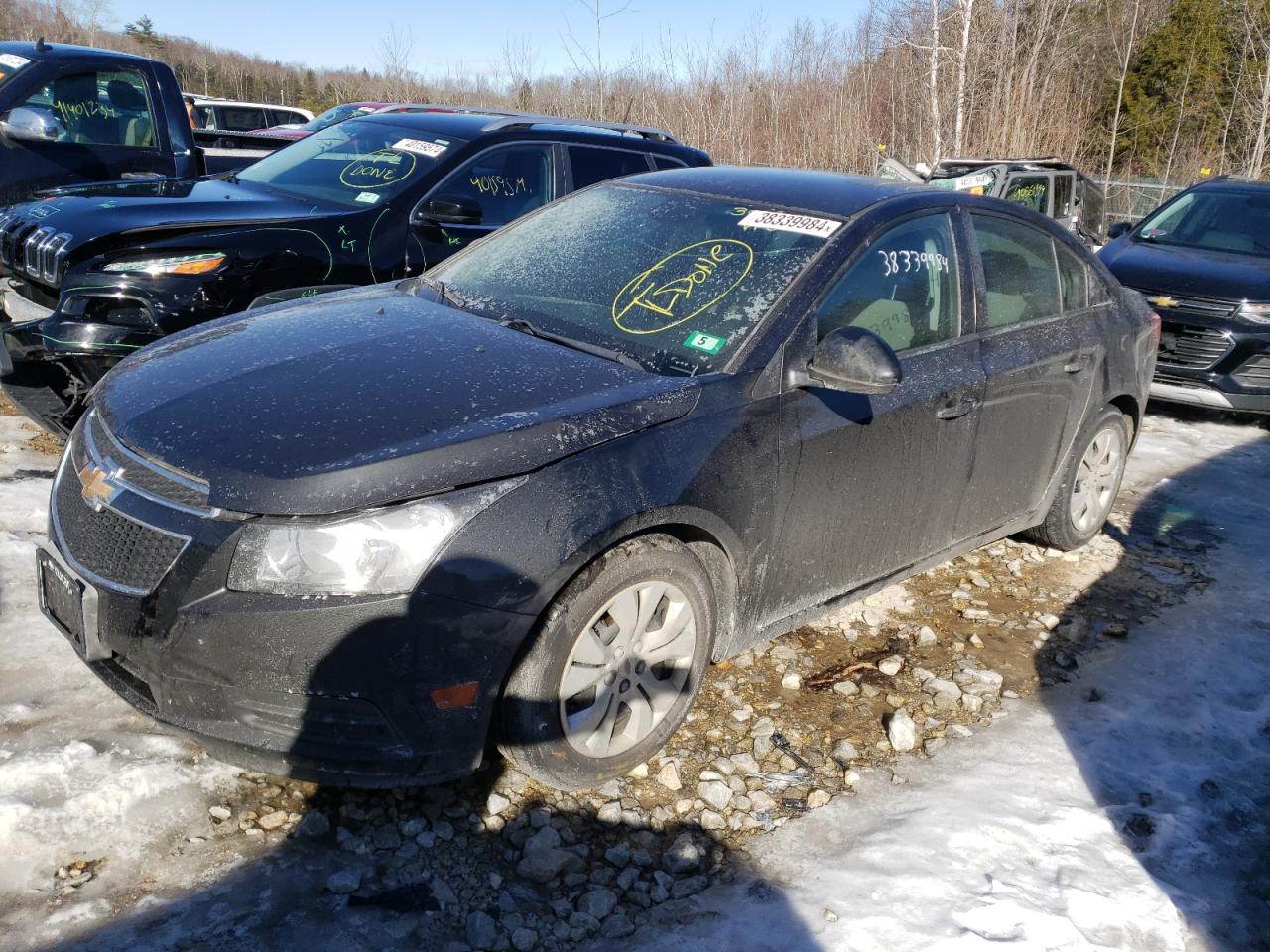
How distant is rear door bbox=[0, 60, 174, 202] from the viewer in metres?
7.31

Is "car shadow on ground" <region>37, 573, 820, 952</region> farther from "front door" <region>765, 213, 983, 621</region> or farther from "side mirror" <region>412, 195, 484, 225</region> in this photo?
"side mirror" <region>412, 195, 484, 225</region>

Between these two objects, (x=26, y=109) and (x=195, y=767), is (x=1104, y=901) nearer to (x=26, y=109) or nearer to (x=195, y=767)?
(x=195, y=767)

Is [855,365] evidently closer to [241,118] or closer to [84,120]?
[84,120]

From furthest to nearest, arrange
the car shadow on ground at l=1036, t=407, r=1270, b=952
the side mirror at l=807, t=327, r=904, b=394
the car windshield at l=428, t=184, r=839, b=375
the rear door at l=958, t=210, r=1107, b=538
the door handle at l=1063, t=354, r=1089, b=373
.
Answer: the door handle at l=1063, t=354, r=1089, b=373
the rear door at l=958, t=210, r=1107, b=538
the car windshield at l=428, t=184, r=839, b=375
the side mirror at l=807, t=327, r=904, b=394
the car shadow on ground at l=1036, t=407, r=1270, b=952

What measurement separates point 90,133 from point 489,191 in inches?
138

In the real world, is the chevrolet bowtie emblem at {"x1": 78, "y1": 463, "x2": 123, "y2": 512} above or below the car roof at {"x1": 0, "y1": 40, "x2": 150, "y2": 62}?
below

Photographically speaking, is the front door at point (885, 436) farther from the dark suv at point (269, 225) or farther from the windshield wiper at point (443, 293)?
the dark suv at point (269, 225)

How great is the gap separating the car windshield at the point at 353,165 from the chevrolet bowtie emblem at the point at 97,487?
3229mm

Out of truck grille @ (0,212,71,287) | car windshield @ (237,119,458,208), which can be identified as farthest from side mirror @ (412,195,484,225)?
truck grille @ (0,212,71,287)

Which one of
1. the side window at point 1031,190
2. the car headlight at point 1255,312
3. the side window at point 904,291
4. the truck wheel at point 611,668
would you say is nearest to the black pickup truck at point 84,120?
the side window at point 904,291

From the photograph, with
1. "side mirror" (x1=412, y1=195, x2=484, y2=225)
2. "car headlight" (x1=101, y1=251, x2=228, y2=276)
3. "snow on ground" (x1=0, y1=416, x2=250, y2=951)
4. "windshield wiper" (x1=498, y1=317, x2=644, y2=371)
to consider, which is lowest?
"snow on ground" (x1=0, y1=416, x2=250, y2=951)

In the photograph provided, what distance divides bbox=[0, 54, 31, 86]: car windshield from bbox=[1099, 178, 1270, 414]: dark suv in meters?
8.39

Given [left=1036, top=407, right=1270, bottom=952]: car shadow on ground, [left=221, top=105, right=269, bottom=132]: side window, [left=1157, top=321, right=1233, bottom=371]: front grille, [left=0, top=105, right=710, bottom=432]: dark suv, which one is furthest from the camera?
[left=221, top=105, right=269, bottom=132]: side window

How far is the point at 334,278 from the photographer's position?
5.54m
